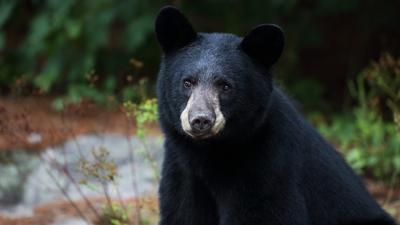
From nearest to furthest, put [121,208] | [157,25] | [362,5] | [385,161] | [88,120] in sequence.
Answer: [157,25] < [121,208] < [385,161] < [88,120] < [362,5]

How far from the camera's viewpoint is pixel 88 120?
31.2 ft

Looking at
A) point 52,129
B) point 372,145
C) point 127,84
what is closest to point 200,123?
point 52,129

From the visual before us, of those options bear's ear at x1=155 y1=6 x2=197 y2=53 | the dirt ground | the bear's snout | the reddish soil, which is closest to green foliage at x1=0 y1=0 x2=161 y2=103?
the dirt ground

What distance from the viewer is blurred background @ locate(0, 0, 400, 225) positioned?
7371 millimetres

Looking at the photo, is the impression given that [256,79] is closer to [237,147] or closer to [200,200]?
[237,147]

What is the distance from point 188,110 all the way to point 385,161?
4.44 meters

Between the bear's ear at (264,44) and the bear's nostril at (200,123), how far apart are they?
601mm

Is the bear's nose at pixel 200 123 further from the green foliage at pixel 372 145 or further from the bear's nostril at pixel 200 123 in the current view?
the green foliage at pixel 372 145

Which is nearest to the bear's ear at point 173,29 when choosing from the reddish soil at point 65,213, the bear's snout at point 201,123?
the bear's snout at point 201,123

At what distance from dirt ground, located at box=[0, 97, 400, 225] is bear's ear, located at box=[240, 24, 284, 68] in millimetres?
1389

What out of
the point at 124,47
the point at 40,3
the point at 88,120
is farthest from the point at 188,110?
the point at 40,3

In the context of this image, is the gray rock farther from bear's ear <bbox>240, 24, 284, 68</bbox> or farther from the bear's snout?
the bear's snout

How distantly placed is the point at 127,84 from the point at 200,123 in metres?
6.22

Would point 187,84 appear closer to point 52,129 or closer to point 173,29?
point 173,29
